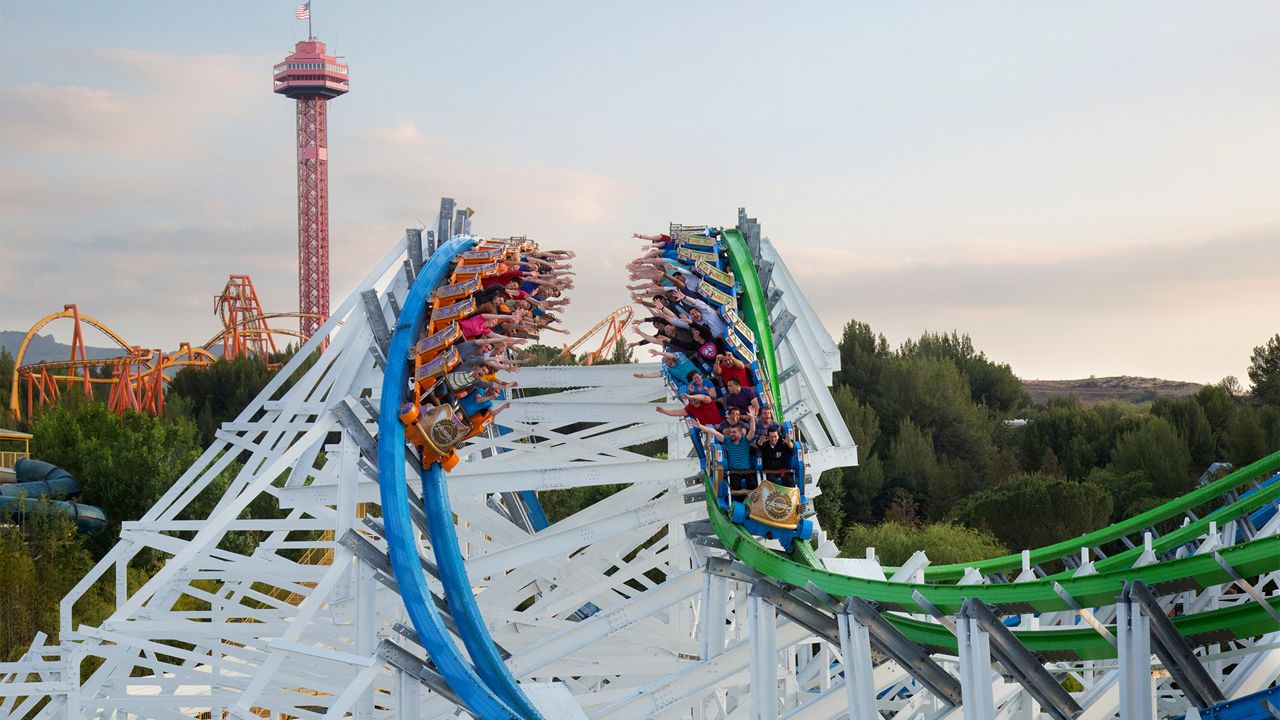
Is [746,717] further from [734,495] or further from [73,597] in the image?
[73,597]

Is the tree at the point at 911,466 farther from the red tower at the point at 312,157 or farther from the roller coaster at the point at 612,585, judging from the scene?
the red tower at the point at 312,157

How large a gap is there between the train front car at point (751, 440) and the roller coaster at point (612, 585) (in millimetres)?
65

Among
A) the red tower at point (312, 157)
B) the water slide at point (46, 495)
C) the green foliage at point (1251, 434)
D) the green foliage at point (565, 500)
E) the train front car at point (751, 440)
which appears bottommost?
the green foliage at point (565, 500)

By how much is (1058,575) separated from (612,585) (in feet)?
19.2

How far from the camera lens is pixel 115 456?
42250 millimetres

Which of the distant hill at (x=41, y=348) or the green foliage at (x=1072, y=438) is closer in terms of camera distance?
the green foliage at (x=1072, y=438)

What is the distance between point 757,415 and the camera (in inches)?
583

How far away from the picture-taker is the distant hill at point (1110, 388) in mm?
81250

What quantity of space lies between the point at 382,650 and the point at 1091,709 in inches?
220

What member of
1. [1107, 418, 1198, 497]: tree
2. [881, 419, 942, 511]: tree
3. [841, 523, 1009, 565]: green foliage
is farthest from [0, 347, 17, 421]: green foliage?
[1107, 418, 1198, 497]: tree

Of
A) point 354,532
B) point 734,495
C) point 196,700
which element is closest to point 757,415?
point 734,495

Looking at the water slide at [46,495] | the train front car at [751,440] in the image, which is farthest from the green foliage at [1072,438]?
the train front car at [751,440]

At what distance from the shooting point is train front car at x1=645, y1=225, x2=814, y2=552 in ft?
48.1

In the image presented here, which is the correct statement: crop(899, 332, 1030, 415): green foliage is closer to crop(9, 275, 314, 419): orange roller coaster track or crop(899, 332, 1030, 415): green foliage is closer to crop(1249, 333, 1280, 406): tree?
crop(1249, 333, 1280, 406): tree
